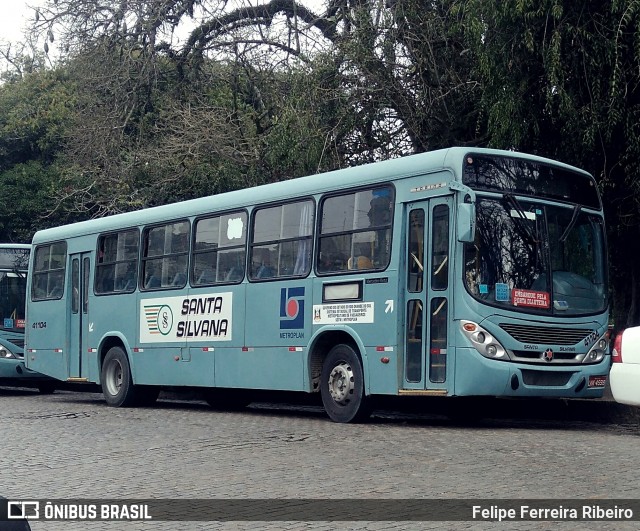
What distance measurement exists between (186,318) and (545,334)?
19.8 ft

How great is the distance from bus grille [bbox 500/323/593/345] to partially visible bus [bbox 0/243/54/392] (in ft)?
40.3

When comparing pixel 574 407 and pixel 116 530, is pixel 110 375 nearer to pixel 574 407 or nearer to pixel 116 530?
pixel 574 407

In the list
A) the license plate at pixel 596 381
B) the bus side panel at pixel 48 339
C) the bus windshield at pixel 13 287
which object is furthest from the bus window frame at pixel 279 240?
the bus windshield at pixel 13 287

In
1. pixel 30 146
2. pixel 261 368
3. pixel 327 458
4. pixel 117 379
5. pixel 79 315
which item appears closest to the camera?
Answer: pixel 327 458

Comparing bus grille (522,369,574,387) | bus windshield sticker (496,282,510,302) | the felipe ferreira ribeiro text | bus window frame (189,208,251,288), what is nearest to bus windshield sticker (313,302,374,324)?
bus windshield sticker (496,282,510,302)

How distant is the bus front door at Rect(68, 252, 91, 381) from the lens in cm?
1927

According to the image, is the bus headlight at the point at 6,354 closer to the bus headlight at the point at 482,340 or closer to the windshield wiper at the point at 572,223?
the bus headlight at the point at 482,340

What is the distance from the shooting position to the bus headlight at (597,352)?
519 inches

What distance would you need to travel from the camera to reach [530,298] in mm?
12750

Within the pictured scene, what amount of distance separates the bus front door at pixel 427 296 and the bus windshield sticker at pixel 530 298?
29.7 inches

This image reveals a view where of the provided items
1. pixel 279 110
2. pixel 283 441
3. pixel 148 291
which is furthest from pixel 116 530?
pixel 279 110

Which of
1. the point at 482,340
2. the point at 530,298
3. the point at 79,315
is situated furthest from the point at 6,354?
the point at 530,298

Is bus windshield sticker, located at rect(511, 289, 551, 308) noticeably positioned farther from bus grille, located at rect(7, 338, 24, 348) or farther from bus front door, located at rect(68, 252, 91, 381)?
bus grille, located at rect(7, 338, 24, 348)

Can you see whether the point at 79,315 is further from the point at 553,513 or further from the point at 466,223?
the point at 553,513
